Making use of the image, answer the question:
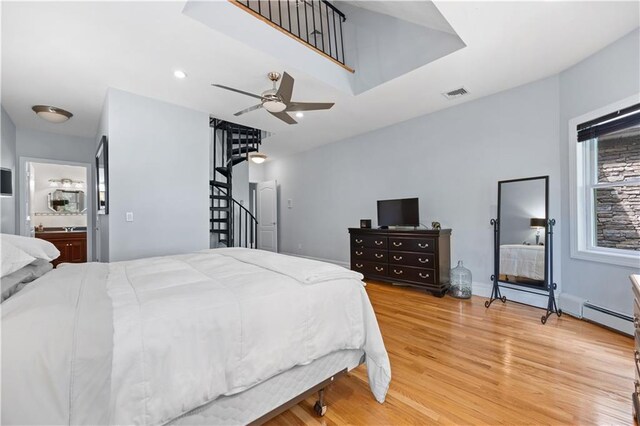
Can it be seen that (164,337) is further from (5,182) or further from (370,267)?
(370,267)

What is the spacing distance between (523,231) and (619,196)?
882 millimetres

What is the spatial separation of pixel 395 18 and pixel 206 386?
13.3 feet

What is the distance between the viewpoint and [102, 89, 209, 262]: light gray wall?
3357mm

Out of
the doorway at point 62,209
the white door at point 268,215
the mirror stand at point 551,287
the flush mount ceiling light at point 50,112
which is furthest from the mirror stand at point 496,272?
the doorway at point 62,209

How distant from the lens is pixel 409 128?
4.69 m

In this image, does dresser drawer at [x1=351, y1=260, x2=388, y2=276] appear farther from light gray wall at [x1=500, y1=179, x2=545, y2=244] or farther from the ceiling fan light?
the ceiling fan light

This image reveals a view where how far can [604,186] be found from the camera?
2918 mm

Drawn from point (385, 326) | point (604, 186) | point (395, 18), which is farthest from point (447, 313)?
point (395, 18)

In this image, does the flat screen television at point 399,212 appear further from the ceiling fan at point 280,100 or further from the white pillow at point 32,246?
the white pillow at point 32,246

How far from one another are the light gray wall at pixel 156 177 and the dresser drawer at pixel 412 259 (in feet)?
9.11

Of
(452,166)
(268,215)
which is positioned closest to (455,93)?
(452,166)

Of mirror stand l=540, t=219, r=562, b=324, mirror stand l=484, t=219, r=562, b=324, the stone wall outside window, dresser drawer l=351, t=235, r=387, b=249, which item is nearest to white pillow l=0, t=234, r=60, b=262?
dresser drawer l=351, t=235, r=387, b=249

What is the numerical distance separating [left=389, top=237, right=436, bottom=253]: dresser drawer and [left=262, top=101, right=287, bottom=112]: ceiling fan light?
8.21ft

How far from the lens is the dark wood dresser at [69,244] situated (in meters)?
5.48
